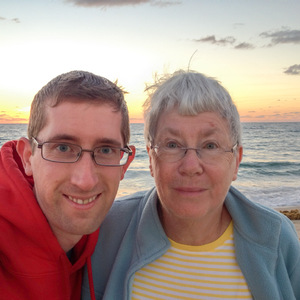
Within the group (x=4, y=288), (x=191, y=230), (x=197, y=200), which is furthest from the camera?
(x=191, y=230)

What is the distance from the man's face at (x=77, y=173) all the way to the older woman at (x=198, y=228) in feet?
1.07

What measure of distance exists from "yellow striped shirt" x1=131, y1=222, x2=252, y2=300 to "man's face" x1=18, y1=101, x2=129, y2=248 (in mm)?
537

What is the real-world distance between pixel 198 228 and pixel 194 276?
1.07ft

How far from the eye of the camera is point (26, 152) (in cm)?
241

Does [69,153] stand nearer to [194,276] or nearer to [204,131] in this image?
[204,131]

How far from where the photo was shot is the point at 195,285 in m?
2.28

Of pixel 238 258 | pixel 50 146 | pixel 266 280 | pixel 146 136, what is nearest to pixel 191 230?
pixel 238 258

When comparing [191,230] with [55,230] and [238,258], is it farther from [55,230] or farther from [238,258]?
[55,230]

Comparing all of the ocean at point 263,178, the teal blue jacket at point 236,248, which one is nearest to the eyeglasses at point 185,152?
the teal blue jacket at point 236,248

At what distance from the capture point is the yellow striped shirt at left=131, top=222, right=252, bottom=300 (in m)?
2.25

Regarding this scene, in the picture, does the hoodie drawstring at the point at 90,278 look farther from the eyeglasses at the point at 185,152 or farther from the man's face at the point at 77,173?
the eyeglasses at the point at 185,152

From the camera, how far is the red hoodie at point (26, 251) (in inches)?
83.5

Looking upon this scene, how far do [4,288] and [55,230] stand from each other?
1.52 ft

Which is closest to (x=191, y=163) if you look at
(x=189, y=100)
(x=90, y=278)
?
(x=189, y=100)
